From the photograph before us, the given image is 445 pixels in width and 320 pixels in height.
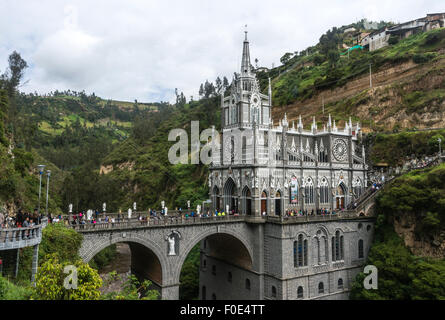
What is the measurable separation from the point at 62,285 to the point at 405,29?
374 ft

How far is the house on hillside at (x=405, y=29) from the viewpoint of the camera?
3549 inches

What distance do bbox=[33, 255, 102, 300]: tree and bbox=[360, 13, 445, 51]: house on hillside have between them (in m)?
108

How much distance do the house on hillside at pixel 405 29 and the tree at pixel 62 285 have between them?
108 metres

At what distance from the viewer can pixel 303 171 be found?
41.6 meters

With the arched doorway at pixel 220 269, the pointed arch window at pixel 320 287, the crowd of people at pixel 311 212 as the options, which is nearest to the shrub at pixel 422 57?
the crowd of people at pixel 311 212

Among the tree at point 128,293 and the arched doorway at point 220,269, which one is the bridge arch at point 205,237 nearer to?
the arched doorway at point 220,269

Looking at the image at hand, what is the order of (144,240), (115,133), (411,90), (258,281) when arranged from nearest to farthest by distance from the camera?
(144,240) → (258,281) → (411,90) → (115,133)

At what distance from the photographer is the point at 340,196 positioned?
44.8m

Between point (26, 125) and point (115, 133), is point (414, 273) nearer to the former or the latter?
point (26, 125)

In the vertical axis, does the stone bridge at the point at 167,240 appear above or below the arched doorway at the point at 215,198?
below

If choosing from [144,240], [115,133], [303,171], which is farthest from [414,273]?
[115,133]

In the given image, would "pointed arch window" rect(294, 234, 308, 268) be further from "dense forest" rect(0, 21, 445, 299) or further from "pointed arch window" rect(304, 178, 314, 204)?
"dense forest" rect(0, 21, 445, 299)

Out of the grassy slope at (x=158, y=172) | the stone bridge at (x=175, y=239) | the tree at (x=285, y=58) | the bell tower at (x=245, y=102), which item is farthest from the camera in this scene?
the tree at (x=285, y=58)
